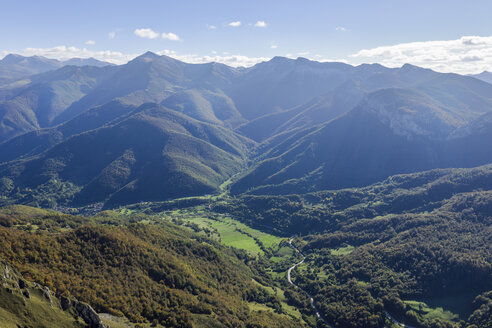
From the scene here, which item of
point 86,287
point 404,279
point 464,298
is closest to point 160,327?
point 86,287

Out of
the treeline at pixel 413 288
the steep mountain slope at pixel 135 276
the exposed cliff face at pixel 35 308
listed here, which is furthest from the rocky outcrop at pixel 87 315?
the treeline at pixel 413 288

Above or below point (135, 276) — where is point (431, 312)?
below

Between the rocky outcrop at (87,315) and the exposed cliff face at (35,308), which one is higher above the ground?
the exposed cliff face at (35,308)

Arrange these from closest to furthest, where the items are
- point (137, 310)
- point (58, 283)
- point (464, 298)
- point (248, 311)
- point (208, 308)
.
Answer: point (58, 283), point (137, 310), point (208, 308), point (248, 311), point (464, 298)

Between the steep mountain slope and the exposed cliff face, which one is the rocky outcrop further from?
the steep mountain slope

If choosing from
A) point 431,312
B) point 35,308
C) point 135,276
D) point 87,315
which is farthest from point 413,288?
point 35,308

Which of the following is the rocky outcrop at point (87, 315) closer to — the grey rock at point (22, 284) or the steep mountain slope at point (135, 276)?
the steep mountain slope at point (135, 276)

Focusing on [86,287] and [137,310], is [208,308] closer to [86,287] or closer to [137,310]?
[137,310]

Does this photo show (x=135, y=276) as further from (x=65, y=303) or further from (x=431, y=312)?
(x=431, y=312)

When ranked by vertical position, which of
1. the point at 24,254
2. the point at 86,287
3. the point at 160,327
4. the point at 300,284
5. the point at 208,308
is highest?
the point at 24,254
